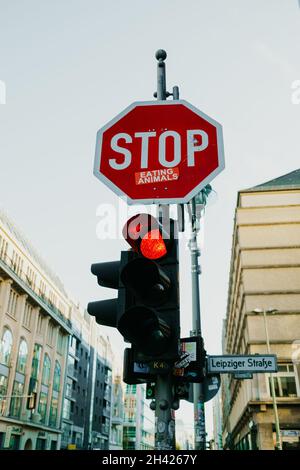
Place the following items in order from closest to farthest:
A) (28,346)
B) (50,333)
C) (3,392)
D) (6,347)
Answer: (3,392) < (6,347) < (28,346) < (50,333)

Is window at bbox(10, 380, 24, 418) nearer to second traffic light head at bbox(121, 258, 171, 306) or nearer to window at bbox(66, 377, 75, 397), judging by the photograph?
window at bbox(66, 377, 75, 397)

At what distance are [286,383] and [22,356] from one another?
28.1m

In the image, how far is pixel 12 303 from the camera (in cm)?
4119

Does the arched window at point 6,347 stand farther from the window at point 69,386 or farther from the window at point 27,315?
the window at point 69,386

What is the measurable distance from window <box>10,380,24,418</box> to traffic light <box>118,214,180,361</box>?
131 ft

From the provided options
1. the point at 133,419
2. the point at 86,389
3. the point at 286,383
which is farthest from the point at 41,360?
the point at 133,419

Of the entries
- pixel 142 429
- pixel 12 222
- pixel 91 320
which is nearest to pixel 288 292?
pixel 12 222

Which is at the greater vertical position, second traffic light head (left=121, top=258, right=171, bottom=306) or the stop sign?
the stop sign

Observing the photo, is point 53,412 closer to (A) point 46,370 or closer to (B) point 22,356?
(A) point 46,370

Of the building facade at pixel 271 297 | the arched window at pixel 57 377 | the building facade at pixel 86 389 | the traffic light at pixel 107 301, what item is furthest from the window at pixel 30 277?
the traffic light at pixel 107 301

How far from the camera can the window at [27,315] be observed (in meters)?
44.2

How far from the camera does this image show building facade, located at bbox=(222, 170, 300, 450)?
2306 centimetres

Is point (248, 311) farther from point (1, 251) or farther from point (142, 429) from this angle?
point (142, 429)

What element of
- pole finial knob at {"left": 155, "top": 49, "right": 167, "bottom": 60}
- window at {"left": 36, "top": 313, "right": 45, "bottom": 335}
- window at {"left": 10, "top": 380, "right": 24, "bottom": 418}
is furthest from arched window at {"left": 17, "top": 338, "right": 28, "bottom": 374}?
pole finial knob at {"left": 155, "top": 49, "right": 167, "bottom": 60}
